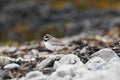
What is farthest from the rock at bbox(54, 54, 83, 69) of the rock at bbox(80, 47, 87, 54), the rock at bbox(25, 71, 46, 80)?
the rock at bbox(80, 47, 87, 54)

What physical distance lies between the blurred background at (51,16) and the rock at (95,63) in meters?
15.5

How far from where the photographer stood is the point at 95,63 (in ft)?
19.4

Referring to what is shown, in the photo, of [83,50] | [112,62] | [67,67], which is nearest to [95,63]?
[112,62]

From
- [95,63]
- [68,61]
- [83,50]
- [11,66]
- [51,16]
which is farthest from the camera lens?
[51,16]

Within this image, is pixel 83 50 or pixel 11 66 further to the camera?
pixel 83 50

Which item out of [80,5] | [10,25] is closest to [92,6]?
[80,5]

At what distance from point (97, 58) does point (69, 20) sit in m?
18.6

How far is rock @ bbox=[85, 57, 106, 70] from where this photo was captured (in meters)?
5.79

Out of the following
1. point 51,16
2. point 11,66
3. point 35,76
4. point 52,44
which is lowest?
point 35,76

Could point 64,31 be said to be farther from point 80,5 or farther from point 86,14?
point 80,5

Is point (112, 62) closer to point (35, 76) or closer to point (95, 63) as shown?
point (95, 63)

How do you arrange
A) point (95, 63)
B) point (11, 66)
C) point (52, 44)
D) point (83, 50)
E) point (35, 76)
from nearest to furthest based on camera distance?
point (35, 76), point (95, 63), point (11, 66), point (83, 50), point (52, 44)

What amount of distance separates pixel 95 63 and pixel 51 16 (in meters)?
19.5

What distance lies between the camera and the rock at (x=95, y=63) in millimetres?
5789
